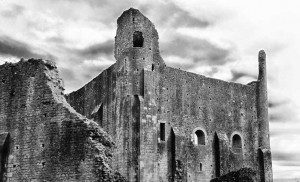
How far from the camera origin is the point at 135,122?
2392 cm

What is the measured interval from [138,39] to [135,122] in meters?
4.89

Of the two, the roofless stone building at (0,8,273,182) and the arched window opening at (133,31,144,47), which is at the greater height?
the arched window opening at (133,31,144,47)

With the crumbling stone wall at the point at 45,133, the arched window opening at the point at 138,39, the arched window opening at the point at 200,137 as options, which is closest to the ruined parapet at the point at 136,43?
the arched window opening at the point at 138,39

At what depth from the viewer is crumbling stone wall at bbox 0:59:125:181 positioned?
1191 centimetres

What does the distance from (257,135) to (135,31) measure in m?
11.2

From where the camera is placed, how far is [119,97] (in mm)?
24891

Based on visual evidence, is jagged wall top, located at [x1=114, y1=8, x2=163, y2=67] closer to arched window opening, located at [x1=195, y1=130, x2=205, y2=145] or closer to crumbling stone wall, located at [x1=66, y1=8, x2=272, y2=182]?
crumbling stone wall, located at [x1=66, y1=8, x2=272, y2=182]

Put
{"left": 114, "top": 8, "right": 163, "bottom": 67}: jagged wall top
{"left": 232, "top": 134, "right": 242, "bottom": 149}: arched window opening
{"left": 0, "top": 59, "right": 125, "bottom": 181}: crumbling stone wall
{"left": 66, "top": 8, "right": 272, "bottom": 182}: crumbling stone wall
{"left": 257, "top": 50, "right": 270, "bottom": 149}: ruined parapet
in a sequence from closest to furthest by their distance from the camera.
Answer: {"left": 0, "top": 59, "right": 125, "bottom": 181}: crumbling stone wall
{"left": 66, "top": 8, "right": 272, "bottom": 182}: crumbling stone wall
{"left": 114, "top": 8, "right": 163, "bottom": 67}: jagged wall top
{"left": 232, "top": 134, "right": 242, "bottom": 149}: arched window opening
{"left": 257, "top": 50, "right": 270, "bottom": 149}: ruined parapet

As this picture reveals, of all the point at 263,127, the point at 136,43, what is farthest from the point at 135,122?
the point at 263,127

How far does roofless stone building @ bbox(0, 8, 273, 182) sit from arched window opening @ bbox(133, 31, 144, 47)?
57mm

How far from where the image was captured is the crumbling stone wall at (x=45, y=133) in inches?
469

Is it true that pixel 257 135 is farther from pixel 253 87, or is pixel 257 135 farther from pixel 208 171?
pixel 208 171

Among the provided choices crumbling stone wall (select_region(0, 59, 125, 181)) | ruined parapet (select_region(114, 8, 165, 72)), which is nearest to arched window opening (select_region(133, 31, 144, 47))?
ruined parapet (select_region(114, 8, 165, 72))

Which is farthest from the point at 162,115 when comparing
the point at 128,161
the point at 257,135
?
the point at 257,135
